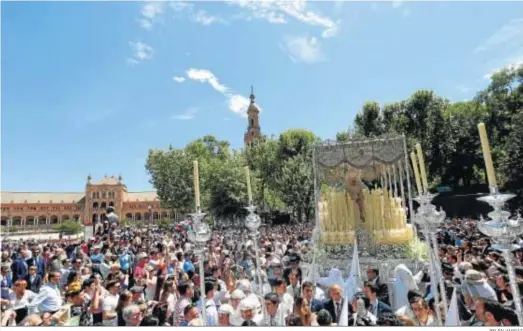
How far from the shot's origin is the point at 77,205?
7856 centimetres

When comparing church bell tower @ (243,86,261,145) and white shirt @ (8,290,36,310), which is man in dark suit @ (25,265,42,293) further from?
church bell tower @ (243,86,261,145)

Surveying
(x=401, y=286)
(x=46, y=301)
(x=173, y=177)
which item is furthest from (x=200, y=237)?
(x=173, y=177)

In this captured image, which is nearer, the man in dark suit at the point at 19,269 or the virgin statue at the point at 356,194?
the man in dark suit at the point at 19,269

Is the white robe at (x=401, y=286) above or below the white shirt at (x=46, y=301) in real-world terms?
below

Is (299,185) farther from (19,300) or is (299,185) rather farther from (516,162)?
(19,300)

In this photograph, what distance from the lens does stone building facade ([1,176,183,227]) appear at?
245 ft

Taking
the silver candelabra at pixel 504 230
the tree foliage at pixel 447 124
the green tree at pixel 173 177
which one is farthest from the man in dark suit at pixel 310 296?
the green tree at pixel 173 177

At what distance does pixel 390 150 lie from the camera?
11.9 meters

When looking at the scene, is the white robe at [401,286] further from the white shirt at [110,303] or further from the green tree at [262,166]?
the green tree at [262,166]

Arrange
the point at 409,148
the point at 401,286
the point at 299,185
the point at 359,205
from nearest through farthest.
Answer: the point at 401,286, the point at 359,205, the point at 409,148, the point at 299,185

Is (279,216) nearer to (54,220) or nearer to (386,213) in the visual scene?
(386,213)

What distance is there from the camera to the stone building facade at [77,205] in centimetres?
7462

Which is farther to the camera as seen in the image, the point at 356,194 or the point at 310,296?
the point at 356,194

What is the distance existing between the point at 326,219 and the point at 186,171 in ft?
101
